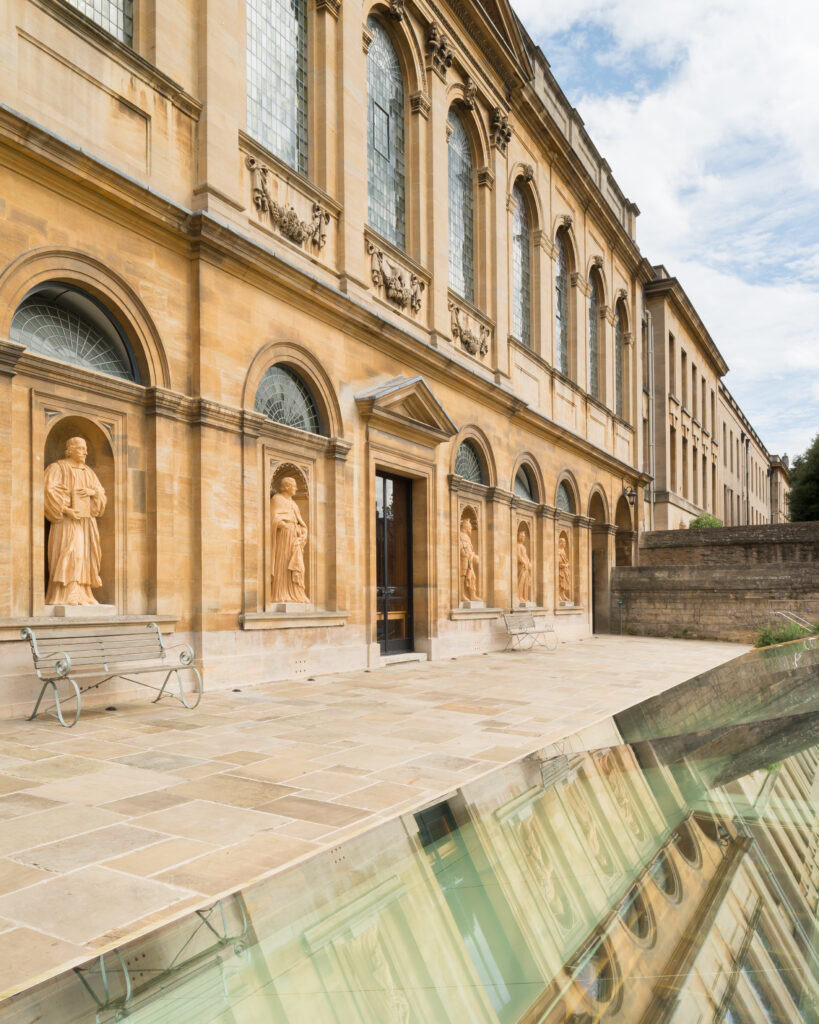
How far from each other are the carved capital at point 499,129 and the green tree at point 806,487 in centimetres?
3046

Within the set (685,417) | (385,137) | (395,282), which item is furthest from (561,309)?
(685,417)

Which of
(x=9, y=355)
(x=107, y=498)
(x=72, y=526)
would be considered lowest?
(x=72, y=526)

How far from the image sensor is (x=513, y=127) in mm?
21281

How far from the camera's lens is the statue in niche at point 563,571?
23.8m

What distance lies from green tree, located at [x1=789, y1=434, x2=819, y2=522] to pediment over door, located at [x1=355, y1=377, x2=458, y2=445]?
110 feet

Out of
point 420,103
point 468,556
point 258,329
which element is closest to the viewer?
point 258,329

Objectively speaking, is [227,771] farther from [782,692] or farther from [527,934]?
[782,692]

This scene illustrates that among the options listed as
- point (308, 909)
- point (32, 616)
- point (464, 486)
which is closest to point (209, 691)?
point (32, 616)

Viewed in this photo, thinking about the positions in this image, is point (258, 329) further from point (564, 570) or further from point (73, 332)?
point (564, 570)

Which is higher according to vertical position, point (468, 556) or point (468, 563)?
point (468, 556)

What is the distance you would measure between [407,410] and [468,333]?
3770 mm

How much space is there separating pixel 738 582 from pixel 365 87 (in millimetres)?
16531

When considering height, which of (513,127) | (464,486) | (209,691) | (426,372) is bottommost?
(209,691)

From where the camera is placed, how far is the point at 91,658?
321 inches
